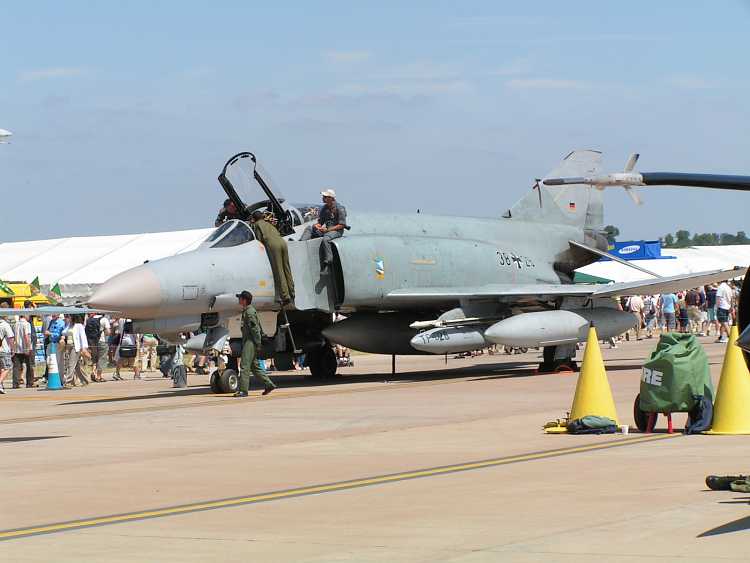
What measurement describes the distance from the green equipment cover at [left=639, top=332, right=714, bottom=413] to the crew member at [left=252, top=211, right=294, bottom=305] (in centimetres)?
976

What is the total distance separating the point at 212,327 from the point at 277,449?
28.6 ft

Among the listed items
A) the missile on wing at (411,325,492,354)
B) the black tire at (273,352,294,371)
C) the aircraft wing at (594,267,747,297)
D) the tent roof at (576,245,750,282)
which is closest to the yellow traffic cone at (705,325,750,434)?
the missile on wing at (411,325,492,354)

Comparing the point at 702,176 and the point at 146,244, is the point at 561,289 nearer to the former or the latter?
the point at 702,176

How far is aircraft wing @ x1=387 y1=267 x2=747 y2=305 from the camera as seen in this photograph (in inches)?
909

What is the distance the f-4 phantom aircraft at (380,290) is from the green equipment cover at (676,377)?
26.7 feet

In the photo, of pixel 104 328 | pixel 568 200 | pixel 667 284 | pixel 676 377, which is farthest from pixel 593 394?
pixel 104 328

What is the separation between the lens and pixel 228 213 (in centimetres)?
2253

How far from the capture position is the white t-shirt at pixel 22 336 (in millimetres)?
27250

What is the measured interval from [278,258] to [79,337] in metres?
7.49

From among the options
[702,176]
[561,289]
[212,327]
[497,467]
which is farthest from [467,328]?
[702,176]

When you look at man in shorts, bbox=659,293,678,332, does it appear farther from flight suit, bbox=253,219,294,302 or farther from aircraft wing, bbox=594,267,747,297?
flight suit, bbox=253,219,294,302

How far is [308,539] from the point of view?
298 inches

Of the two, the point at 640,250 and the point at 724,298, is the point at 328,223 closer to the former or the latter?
the point at 724,298

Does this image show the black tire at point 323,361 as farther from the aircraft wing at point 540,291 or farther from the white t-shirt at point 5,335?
the white t-shirt at point 5,335
